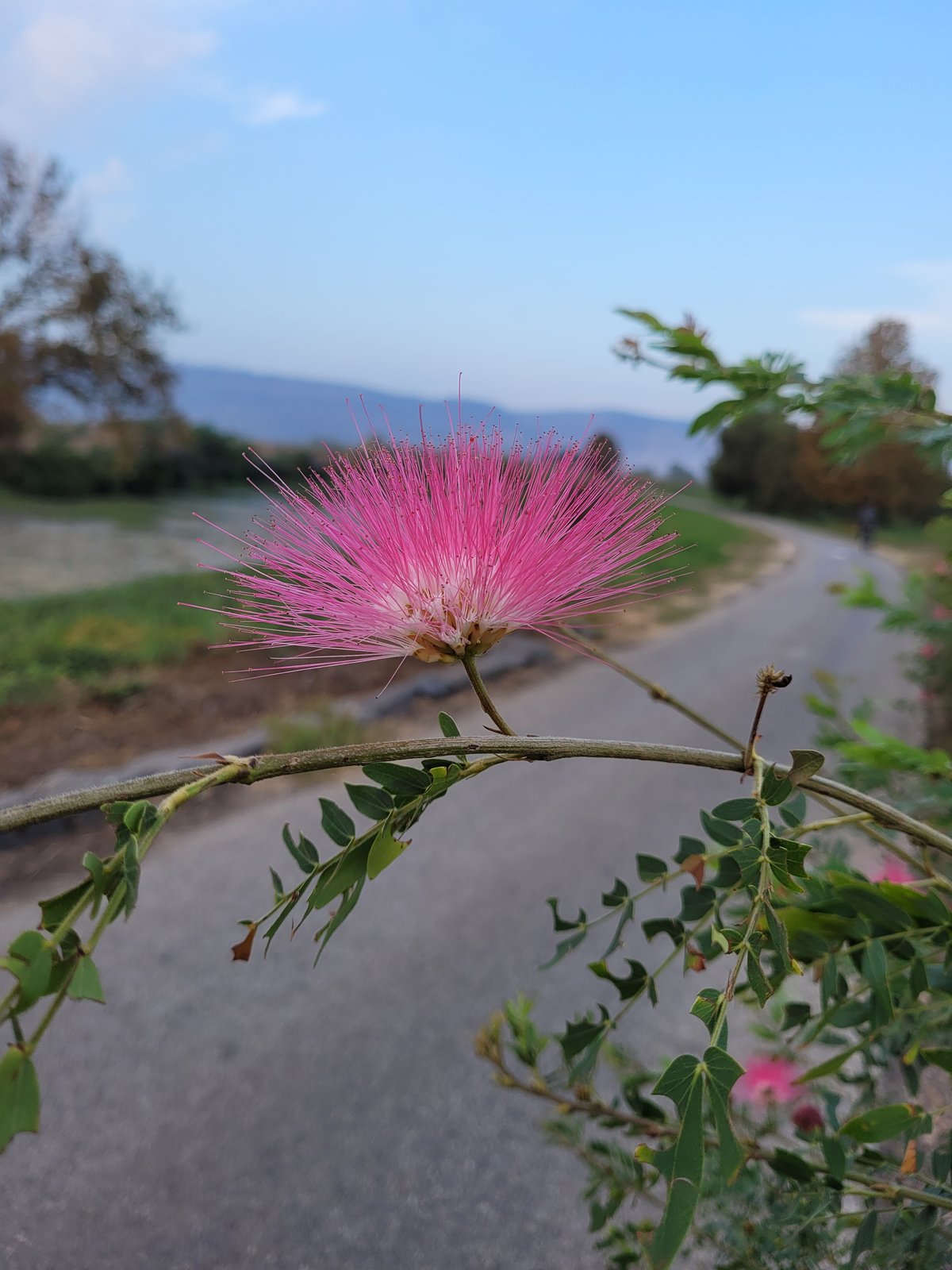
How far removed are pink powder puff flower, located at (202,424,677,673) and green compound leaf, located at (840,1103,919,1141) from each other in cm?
41

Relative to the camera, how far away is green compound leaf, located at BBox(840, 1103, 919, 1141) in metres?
0.60

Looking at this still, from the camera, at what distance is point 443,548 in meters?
0.56

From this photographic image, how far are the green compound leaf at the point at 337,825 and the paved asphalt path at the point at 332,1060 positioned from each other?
1367 mm

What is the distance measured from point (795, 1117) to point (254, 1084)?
1.46 metres

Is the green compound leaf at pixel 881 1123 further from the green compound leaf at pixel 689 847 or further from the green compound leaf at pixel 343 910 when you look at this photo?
the green compound leaf at pixel 343 910

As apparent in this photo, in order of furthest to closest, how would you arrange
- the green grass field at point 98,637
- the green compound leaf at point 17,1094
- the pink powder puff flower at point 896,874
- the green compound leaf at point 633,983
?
the green grass field at point 98,637 < the pink powder puff flower at point 896,874 < the green compound leaf at point 633,983 < the green compound leaf at point 17,1094

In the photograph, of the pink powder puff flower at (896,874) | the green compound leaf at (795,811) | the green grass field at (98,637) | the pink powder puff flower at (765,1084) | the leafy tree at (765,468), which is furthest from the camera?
the leafy tree at (765,468)

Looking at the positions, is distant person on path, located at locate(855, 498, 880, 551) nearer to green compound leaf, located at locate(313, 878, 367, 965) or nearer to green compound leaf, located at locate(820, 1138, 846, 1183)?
green compound leaf, located at locate(820, 1138, 846, 1183)

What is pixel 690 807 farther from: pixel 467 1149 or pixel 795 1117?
pixel 795 1117

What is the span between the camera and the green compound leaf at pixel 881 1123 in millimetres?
600

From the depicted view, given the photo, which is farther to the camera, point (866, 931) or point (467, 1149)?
point (467, 1149)

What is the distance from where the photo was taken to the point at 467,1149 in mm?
1782

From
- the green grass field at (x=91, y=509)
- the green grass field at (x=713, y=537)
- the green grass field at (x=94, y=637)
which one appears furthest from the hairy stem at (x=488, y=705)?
the green grass field at (x=91, y=509)

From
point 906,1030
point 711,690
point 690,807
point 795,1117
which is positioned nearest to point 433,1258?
point 795,1117
